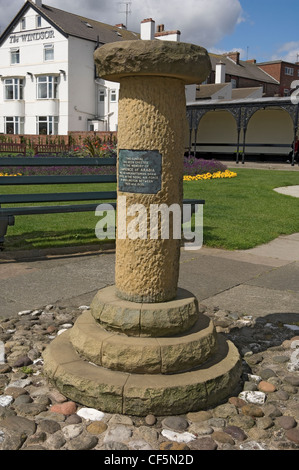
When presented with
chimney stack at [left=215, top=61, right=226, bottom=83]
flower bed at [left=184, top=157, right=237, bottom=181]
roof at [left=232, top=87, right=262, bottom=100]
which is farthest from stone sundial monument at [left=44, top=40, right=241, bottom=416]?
chimney stack at [left=215, top=61, right=226, bottom=83]

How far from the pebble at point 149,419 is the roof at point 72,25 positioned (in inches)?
1267

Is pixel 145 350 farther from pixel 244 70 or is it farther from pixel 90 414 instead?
pixel 244 70

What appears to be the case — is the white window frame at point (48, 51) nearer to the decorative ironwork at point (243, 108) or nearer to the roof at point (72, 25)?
the roof at point (72, 25)

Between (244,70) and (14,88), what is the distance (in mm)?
22479

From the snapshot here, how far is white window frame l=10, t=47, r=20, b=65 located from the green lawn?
26.2 meters

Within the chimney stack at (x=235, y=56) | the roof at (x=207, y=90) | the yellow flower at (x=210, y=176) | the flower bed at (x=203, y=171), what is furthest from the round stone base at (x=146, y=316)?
the chimney stack at (x=235, y=56)

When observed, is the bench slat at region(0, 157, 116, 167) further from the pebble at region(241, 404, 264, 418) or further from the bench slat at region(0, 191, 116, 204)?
the pebble at region(241, 404, 264, 418)

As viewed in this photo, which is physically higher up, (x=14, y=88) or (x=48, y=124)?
(x=14, y=88)

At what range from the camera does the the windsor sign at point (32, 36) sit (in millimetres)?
32562

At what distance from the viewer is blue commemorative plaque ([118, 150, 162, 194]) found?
9.41 feet

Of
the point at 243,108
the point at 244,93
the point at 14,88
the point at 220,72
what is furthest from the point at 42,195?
the point at 220,72

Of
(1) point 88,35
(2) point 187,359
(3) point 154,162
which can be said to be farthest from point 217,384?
(1) point 88,35

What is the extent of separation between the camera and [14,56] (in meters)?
35.3
